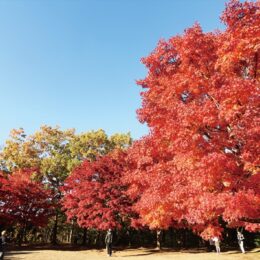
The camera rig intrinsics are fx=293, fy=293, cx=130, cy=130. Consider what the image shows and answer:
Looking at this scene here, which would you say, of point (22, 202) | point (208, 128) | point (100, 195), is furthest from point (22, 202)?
point (208, 128)

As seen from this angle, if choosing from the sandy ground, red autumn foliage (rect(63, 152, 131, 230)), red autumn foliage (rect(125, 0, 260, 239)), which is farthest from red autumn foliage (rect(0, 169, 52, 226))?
red autumn foliage (rect(125, 0, 260, 239))

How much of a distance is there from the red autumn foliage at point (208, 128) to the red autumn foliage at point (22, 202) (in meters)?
16.9

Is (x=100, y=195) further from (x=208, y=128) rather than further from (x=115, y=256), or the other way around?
(x=208, y=128)

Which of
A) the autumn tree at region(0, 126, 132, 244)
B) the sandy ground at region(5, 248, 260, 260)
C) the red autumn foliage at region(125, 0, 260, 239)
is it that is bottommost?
the sandy ground at region(5, 248, 260, 260)

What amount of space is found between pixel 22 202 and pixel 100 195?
8574mm

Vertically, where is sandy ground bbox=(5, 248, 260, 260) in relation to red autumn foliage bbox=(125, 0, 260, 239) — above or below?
below

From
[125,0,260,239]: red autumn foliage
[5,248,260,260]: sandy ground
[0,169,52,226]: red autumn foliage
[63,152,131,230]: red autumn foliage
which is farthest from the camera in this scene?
[0,169,52,226]: red autumn foliage

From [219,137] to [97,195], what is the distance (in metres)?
16.1

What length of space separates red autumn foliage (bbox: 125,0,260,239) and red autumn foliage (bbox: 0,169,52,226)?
16.9 meters

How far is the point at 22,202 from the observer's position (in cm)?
2853

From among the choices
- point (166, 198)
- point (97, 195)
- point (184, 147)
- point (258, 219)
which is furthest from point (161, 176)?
point (97, 195)

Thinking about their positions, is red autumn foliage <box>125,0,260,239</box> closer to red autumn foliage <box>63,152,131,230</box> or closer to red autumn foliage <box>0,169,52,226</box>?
red autumn foliage <box>63,152,131,230</box>

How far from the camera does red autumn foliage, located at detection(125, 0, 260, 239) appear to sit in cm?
1134

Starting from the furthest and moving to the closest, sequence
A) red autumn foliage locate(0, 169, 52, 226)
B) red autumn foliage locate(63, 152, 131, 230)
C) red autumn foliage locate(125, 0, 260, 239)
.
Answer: red autumn foliage locate(0, 169, 52, 226) → red autumn foliage locate(63, 152, 131, 230) → red autumn foliage locate(125, 0, 260, 239)
